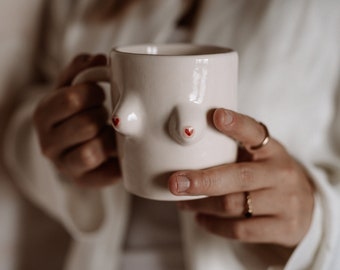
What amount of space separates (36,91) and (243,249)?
1.40 feet

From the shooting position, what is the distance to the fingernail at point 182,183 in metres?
0.44

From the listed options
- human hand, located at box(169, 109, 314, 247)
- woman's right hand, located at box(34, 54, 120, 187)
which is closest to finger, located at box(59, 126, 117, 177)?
Result: woman's right hand, located at box(34, 54, 120, 187)

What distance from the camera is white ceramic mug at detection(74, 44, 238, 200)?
419 millimetres

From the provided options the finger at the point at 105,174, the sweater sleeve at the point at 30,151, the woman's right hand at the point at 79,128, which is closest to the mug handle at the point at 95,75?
the woman's right hand at the point at 79,128

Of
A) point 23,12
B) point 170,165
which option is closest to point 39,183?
point 23,12

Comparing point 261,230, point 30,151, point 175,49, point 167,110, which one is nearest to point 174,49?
point 175,49

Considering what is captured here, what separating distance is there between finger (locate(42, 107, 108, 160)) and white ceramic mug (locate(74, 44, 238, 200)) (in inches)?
3.6

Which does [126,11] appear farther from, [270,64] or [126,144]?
[126,144]

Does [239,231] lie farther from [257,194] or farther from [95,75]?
[95,75]

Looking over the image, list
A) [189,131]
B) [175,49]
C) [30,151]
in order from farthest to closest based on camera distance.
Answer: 1. [30,151]
2. [175,49]
3. [189,131]

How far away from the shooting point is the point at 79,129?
559 mm

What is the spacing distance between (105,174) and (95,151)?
48 millimetres

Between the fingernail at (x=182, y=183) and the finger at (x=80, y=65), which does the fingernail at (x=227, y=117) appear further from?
the finger at (x=80, y=65)

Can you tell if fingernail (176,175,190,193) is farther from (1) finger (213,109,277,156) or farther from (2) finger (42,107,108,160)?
(2) finger (42,107,108,160)
